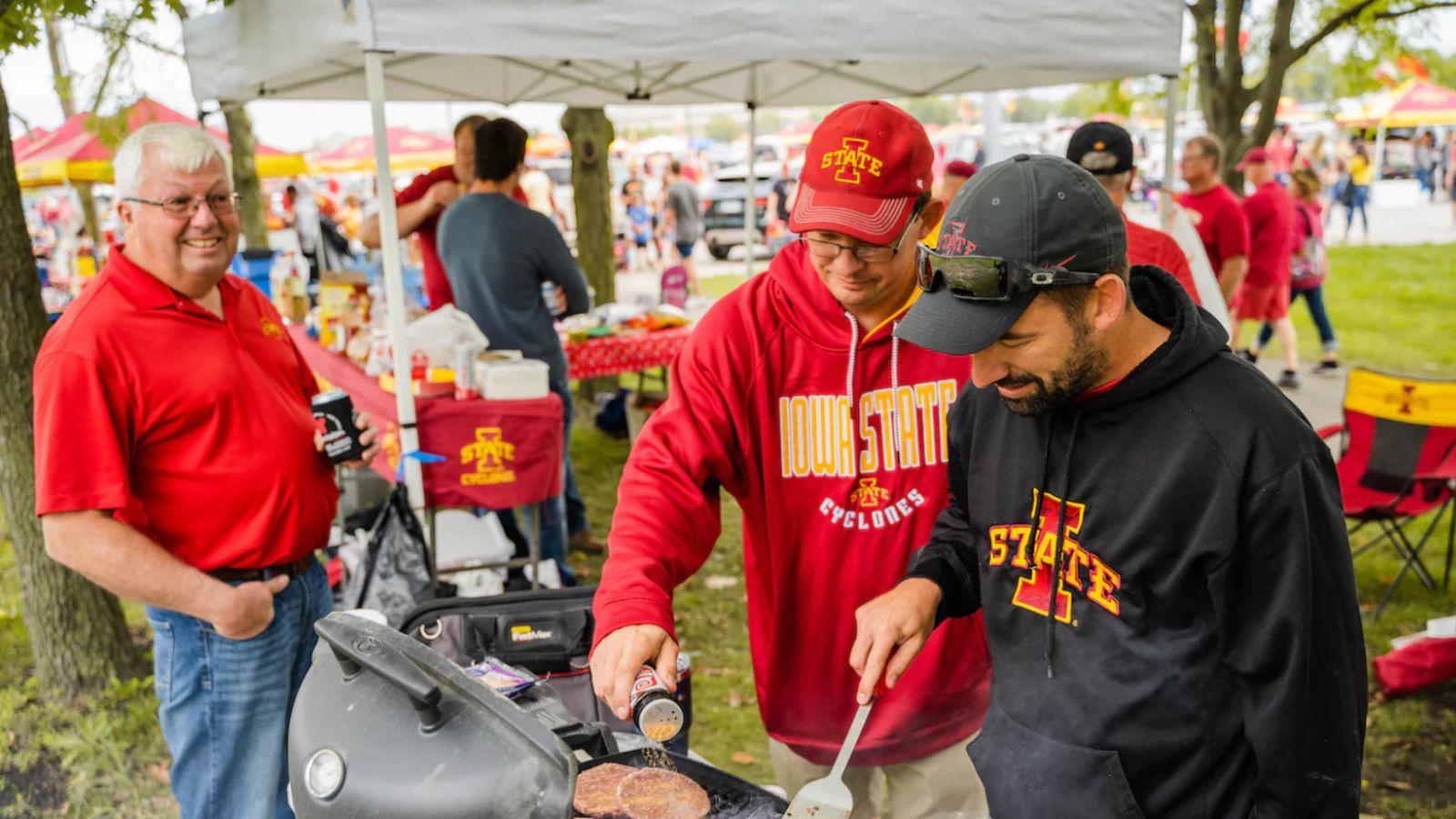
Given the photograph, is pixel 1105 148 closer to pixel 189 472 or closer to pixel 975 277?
pixel 975 277

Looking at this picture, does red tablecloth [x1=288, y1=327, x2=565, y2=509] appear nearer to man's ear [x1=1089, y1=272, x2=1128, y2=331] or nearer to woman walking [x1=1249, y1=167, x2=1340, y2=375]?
man's ear [x1=1089, y1=272, x2=1128, y2=331]

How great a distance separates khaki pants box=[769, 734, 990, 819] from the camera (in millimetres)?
2359

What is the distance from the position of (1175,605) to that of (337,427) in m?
2.05

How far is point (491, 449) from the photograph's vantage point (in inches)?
178

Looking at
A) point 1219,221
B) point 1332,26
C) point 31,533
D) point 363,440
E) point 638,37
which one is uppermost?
point 1332,26

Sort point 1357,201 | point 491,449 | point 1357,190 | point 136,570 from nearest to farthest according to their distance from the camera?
point 136,570 → point 491,449 → point 1357,190 → point 1357,201

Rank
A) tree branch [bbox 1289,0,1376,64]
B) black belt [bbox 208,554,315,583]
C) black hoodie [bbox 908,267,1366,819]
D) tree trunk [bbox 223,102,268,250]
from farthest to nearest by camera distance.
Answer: tree trunk [bbox 223,102,268,250], tree branch [bbox 1289,0,1376,64], black belt [bbox 208,554,315,583], black hoodie [bbox 908,267,1366,819]

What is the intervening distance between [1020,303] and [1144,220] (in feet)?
15.1

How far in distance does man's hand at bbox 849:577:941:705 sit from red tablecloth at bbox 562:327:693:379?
482cm

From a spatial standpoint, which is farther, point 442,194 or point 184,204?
point 442,194

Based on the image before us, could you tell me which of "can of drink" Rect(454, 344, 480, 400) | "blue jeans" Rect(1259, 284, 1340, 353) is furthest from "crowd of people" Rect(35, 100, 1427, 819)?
"blue jeans" Rect(1259, 284, 1340, 353)

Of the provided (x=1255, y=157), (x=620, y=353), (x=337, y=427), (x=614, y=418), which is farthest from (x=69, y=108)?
(x=337, y=427)

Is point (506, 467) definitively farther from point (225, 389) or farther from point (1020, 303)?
point (1020, 303)

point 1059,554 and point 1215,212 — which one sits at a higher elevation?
point 1215,212
